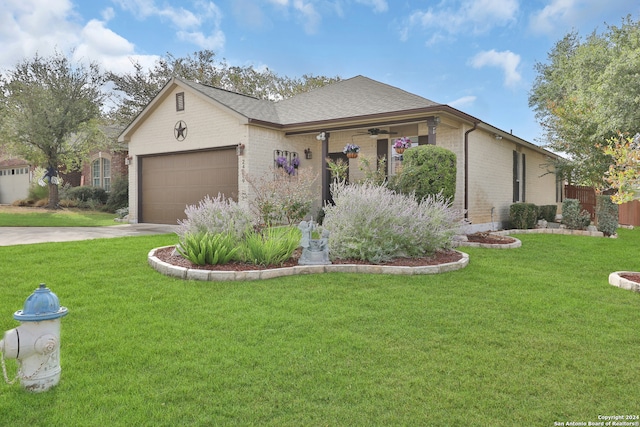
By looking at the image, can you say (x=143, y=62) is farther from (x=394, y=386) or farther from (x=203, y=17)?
(x=394, y=386)

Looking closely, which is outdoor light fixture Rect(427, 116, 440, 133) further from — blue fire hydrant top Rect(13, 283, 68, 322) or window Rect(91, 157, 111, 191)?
window Rect(91, 157, 111, 191)

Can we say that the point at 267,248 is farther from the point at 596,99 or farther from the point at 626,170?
the point at 596,99

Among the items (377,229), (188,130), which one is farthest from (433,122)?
(188,130)

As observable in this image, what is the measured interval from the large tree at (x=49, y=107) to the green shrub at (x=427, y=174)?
1499 cm

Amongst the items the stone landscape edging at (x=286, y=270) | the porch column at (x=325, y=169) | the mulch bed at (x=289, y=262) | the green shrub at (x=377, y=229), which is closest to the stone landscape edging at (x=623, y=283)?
the stone landscape edging at (x=286, y=270)

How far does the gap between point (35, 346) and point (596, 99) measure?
1459cm

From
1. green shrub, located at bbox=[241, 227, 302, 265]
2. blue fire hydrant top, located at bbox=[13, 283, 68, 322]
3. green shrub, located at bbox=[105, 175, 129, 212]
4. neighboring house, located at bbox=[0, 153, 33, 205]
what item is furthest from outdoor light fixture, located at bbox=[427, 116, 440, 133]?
neighboring house, located at bbox=[0, 153, 33, 205]

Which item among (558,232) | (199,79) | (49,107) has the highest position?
(199,79)

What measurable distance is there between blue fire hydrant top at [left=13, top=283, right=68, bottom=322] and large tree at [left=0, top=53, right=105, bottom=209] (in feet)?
57.4

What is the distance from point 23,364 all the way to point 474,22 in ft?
47.1

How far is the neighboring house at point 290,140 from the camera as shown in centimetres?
1097

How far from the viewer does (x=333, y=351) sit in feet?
9.51

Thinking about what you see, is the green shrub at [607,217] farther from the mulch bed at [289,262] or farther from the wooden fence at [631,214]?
the wooden fence at [631,214]

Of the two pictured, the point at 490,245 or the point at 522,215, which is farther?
the point at 522,215
